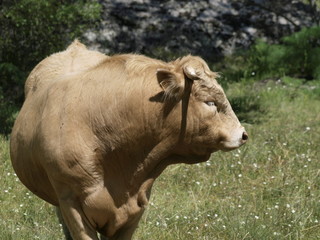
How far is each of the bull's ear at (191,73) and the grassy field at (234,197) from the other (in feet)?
7.62

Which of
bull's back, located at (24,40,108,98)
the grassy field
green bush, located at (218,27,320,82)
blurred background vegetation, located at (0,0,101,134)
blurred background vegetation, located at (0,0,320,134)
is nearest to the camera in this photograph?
bull's back, located at (24,40,108,98)

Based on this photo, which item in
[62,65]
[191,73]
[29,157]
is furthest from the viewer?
[62,65]

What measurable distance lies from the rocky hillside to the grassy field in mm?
4273

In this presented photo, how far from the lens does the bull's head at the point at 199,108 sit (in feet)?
16.8

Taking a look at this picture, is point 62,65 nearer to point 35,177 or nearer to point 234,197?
point 35,177

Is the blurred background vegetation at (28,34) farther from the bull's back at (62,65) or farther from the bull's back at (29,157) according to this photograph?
the bull's back at (29,157)

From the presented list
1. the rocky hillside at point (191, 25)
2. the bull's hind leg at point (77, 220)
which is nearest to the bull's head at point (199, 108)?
the bull's hind leg at point (77, 220)

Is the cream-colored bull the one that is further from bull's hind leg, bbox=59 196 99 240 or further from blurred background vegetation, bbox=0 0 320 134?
blurred background vegetation, bbox=0 0 320 134

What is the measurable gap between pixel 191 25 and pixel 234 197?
7713 mm

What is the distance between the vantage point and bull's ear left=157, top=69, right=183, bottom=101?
509cm

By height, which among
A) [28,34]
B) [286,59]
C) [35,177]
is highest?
[35,177]

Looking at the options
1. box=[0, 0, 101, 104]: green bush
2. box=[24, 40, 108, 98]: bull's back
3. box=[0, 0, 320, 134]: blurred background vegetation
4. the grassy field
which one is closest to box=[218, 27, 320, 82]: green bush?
box=[0, 0, 320, 134]: blurred background vegetation

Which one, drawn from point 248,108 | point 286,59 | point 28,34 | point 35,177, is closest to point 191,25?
point 286,59

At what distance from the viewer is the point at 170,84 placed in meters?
5.10
